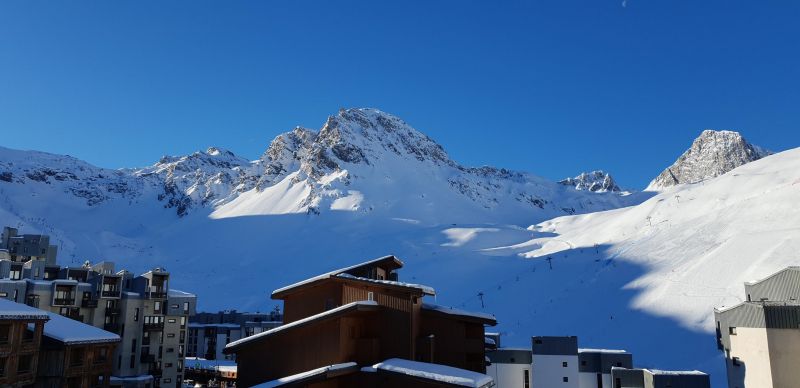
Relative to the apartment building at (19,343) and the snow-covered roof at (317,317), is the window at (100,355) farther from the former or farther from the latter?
the snow-covered roof at (317,317)

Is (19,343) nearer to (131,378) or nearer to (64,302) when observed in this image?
(64,302)

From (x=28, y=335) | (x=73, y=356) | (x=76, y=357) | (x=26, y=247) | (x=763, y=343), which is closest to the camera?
(x=28, y=335)

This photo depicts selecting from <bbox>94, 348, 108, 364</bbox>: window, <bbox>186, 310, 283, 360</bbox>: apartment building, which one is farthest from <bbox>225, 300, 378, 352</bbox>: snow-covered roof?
<bbox>186, 310, 283, 360</bbox>: apartment building

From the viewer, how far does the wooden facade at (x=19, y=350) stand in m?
29.0

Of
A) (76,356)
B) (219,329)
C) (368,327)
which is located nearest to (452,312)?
(368,327)

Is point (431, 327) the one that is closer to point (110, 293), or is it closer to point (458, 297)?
point (110, 293)

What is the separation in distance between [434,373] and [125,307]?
38.2 metres

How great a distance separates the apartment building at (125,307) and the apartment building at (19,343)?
14633 millimetres

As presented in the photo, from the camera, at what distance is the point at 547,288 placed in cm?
7519

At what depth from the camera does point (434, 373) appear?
21.2 meters

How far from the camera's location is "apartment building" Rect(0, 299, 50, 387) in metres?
29.0

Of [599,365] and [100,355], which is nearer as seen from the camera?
[100,355]

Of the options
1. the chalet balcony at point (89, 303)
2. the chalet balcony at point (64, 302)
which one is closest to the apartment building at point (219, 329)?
the chalet balcony at point (89, 303)

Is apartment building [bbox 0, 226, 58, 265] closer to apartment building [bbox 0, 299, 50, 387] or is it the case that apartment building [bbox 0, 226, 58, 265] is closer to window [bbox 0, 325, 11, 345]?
apartment building [bbox 0, 299, 50, 387]
